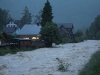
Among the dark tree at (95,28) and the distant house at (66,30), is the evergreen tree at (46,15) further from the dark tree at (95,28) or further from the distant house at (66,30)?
the dark tree at (95,28)

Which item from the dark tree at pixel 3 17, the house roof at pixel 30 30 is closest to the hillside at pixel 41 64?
the house roof at pixel 30 30

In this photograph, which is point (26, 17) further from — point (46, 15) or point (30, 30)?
point (46, 15)

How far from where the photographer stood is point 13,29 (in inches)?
2931

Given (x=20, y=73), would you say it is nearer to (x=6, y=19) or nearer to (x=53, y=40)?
(x=53, y=40)

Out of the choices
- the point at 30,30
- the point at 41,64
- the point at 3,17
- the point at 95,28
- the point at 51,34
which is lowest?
the point at 41,64

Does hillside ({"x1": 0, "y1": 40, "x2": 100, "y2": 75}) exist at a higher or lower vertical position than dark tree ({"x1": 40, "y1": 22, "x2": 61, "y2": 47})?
lower

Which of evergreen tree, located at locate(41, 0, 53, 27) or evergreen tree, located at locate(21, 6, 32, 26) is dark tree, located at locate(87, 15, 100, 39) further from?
evergreen tree, located at locate(41, 0, 53, 27)

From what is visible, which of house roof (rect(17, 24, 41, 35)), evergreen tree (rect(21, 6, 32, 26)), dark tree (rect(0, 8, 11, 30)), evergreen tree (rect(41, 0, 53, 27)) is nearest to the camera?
evergreen tree (rect(41, 0, 53, 27))

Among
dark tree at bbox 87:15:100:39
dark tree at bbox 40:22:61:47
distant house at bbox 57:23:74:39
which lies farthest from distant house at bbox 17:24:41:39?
dark tree at bbox 87:15:100:39

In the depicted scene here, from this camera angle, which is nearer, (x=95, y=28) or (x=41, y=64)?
(x=41, y=64)

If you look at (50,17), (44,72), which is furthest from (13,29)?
(44,72)

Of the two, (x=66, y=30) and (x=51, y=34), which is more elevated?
(x=66, y=30)

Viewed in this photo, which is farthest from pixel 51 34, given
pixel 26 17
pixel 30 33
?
pixel 26 17

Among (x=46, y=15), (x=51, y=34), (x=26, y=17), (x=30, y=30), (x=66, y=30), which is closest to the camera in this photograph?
(x=51, y=34)
